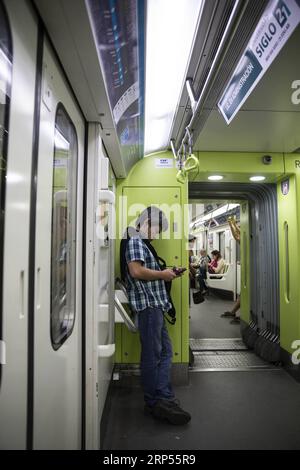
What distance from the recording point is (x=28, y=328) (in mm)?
1022

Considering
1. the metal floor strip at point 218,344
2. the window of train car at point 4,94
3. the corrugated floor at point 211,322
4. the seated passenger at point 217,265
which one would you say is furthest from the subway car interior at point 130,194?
the seated passenger at point 217,265

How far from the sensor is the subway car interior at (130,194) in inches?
39.0

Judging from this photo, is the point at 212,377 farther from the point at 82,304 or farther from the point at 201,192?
the point at 201,192

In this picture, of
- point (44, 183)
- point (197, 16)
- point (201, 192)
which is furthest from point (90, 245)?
point (201, 192)

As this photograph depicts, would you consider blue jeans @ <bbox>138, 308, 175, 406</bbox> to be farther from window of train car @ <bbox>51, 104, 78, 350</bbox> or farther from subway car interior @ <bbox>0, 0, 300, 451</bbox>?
window of train car @ <bbox>51, 104, 78, 350</bbox>

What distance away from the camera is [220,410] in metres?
2.82

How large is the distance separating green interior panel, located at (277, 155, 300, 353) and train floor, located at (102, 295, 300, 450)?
2.10ft

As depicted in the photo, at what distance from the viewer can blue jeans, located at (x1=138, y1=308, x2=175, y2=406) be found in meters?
2.65

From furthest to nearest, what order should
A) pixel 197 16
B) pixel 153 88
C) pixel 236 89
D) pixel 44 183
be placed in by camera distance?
pixel 153 88, pixel 236 89, pixel 197 16, pixel 44 183

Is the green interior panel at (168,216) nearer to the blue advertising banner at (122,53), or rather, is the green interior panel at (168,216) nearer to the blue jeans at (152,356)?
the blue jeans at (152,356)

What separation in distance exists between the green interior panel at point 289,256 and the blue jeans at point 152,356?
1.94 meters

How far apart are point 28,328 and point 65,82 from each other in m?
1.25

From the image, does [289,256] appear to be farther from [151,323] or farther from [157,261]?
[151,323]
